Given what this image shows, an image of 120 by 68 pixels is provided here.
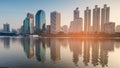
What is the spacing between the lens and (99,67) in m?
28.2

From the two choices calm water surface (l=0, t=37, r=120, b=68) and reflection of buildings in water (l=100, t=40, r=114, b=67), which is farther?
reflection of buildings in water (l=100, t=40, r=114, b=67)

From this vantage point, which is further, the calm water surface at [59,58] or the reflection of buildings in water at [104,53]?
the reflection of buildings in water at [104,53]

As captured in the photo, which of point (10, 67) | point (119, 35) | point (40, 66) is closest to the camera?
point (10, 67)

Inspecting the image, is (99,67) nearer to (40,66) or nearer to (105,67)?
(105,67)

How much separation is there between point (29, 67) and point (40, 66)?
1.88m

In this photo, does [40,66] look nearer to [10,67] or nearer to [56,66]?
[56,66]

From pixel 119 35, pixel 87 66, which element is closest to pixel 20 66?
pixel 87 66

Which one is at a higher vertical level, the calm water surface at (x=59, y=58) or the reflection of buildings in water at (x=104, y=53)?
the calm water surface at (x=59, y=58)

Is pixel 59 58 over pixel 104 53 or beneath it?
over

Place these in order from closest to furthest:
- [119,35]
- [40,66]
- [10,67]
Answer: [10,67] < [40,66] < [119,35]

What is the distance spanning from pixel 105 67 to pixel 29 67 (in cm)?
1142

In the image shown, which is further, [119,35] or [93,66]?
[119,35]

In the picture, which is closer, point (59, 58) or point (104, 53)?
point (59, 58)

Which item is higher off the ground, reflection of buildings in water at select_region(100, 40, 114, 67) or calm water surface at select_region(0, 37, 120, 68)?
calm water surface at select_region(0, 37, 120, 68)
